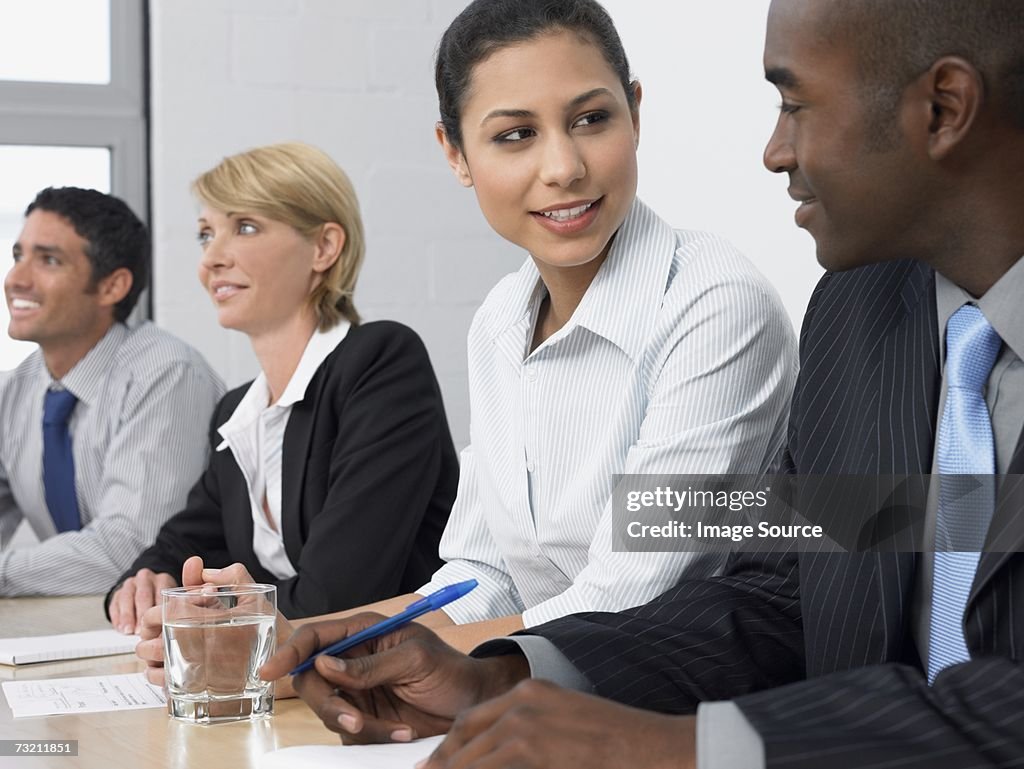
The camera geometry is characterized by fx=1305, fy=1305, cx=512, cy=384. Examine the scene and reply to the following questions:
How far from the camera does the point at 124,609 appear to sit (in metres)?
1.63

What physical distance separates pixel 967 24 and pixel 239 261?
4.92 feet

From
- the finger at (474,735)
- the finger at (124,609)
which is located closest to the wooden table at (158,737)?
the finger at (474,735)

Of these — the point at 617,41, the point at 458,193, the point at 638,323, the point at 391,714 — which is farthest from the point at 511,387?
the point at 458,193

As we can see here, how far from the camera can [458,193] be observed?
330 centimetres

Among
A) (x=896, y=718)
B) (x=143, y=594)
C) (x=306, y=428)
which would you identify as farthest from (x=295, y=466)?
(x=896, y=718)

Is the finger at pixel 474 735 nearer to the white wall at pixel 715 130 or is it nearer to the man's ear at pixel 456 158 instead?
the man's ear at pixel 456 158

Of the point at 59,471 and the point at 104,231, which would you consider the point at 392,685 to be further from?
the point at 104,231

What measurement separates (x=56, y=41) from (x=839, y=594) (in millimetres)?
2683

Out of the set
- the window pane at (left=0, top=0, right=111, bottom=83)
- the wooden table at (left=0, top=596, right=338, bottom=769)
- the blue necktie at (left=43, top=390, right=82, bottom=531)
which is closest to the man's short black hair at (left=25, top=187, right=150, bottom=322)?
the blue necktie at (left=43, top=390, right=82, bottom=531)

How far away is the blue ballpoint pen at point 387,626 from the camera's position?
1003mm

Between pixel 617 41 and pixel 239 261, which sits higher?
pixel 617 41

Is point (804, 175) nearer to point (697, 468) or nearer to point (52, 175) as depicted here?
point (697, 468)

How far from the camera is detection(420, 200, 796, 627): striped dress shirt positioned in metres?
1.27

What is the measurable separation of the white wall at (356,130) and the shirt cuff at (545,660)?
1.67m
